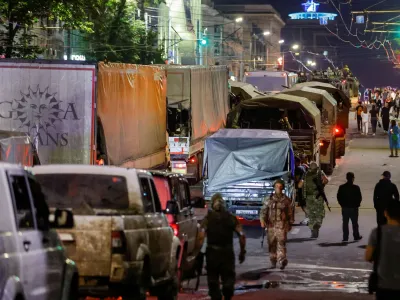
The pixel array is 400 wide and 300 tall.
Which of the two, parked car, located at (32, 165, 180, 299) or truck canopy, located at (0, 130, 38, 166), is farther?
truck canopy, located at (0, 130, 38, 166)

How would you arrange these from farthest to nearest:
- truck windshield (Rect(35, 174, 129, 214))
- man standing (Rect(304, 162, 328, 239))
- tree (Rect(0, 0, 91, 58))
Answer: tree (Rect(0, 0, 91, 58)), man standing (Rect(304, 162, 328, 239)), truck windshield (Rect(35, 174, 129, 214))

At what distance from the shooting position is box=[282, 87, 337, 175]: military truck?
121ft

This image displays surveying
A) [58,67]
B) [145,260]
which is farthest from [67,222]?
[58,67]

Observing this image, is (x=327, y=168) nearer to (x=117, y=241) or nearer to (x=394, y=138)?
(x=394, y=138)

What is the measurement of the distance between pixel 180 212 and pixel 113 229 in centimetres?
398

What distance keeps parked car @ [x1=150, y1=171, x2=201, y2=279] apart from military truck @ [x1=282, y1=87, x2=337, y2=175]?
69.1 ft

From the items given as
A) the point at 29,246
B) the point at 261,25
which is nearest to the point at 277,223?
the point at 29,246

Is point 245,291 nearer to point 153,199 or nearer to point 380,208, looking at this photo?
point 153,199

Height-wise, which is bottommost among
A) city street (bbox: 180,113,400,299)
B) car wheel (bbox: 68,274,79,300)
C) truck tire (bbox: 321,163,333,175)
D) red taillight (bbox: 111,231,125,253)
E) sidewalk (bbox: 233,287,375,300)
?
city street (bbox: 180,113,400,299)

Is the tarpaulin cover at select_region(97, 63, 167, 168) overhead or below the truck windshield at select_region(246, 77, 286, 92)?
below

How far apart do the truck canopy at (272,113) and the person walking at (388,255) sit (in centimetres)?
2329

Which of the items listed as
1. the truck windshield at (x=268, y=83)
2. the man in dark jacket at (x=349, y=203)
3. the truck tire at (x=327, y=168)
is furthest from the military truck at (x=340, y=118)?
the man in dark jacket at (x=349, y=203)

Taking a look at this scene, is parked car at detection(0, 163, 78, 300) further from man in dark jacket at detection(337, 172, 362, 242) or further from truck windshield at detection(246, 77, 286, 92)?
truck windshield at detection(246, 77, 286, 92)

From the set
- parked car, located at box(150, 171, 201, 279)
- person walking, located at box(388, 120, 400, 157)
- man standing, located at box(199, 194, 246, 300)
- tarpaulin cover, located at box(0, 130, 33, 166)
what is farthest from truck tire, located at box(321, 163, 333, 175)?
man standing, located at box(199, 194, 246, 300)
